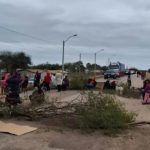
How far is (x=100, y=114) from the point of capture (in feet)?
51.9

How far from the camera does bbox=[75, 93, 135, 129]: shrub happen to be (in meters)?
15.9

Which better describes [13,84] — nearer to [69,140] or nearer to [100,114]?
[100,114]

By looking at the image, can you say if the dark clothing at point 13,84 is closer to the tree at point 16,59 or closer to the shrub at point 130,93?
the shrub at point 130,93

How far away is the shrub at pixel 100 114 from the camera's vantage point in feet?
52.0

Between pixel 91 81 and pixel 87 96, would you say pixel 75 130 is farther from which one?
pixel 91 81

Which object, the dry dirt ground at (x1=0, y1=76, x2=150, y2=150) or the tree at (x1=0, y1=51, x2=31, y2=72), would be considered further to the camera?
the tree at (x1=0, y1=51, x2=31, y2=72)

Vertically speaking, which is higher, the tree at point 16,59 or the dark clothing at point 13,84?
the tree at point 16,59

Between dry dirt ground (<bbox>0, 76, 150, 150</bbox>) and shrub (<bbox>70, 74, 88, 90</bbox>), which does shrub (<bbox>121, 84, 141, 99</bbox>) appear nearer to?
shrub (<bbox>70, 74, 88, 90</bbox>)

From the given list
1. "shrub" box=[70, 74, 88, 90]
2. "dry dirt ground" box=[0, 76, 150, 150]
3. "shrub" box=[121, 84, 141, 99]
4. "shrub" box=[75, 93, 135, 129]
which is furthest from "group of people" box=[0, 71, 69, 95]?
"shrub" box=[121, 84, 141, 99]

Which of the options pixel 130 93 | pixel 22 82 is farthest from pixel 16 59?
pixel 22 82

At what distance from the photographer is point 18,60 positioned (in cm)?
10956

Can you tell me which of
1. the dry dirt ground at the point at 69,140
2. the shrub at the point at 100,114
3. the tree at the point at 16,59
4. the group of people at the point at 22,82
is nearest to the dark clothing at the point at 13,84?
the group of people at the point at 22,82

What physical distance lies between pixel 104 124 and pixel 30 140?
257 centimetres

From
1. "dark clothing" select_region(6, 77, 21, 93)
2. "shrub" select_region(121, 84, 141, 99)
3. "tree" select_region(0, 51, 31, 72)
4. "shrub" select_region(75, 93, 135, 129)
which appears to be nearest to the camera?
"shrub" select_region(75, 93, 135, 129)
